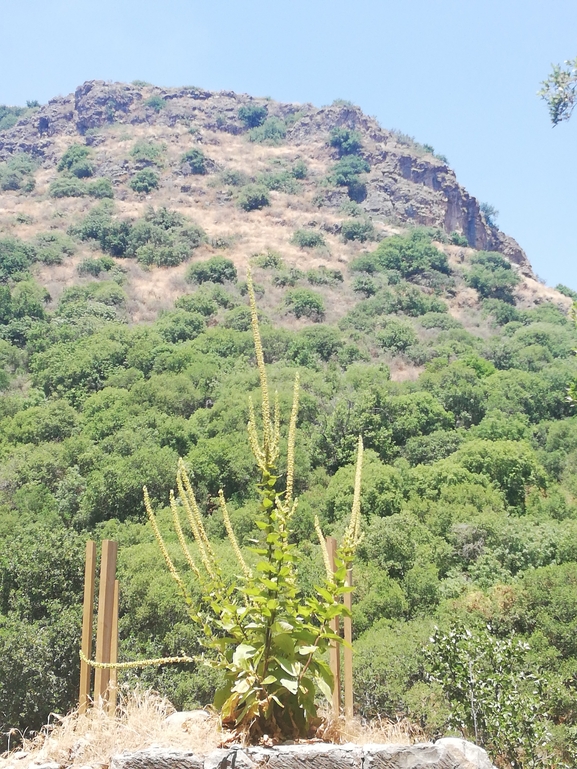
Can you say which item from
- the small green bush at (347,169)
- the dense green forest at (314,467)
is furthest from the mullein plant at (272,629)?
the small green bush at (347,169)

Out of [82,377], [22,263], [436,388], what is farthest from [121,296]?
[436,388]

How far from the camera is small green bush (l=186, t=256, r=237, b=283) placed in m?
52.5

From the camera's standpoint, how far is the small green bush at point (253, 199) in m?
67.9

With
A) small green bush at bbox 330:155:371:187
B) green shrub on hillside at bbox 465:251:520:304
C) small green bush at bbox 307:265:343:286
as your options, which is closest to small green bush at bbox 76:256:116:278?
small green bush at bbox 307:265:343:286

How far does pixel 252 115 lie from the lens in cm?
9025

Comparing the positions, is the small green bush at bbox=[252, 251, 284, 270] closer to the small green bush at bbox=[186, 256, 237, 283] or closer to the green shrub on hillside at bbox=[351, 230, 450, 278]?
the small green bush at bbox=[186, 256, 237, 283]

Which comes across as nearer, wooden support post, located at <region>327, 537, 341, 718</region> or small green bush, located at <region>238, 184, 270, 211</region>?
wooden support post, located at <region>327, 537, 341, 718</region>

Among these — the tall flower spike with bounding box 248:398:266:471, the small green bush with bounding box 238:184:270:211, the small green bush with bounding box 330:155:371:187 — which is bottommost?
the tall flower spike with bounding box 248:398:266:471

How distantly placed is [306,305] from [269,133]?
4565cm

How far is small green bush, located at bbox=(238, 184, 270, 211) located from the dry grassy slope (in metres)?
0.75

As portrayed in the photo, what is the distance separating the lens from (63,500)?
2464 centimetres

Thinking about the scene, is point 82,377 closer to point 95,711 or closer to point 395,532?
point 395,532

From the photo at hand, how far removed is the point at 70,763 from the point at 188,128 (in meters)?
86.2

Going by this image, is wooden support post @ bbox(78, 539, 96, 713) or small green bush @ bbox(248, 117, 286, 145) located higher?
small green bush @ bbox(248, 117, 286, 145)
